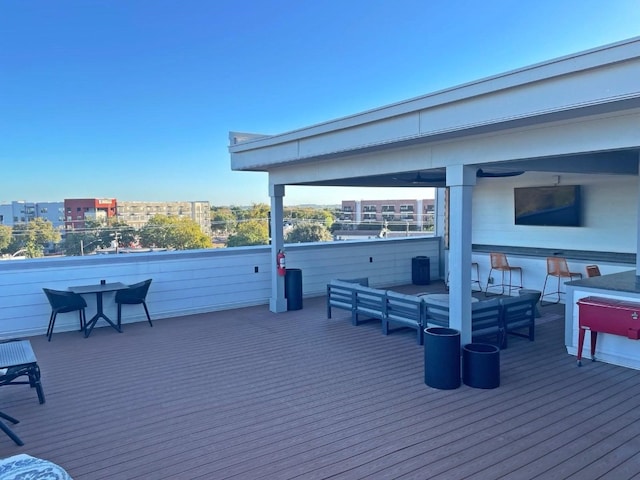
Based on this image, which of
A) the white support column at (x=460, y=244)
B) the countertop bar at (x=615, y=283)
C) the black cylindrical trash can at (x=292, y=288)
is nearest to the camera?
the white support column at (x=460, y=244)

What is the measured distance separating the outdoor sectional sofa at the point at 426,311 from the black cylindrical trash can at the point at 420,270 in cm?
390

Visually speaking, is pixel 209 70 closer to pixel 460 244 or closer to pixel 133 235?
pixel 133 235

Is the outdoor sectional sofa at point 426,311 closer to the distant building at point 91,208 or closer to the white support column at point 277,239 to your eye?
the white support column at point 277,239

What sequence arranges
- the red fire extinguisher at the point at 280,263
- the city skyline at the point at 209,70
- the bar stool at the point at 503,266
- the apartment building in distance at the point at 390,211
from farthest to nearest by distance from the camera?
the apartment building in distance at the point at 390,211 → the city skyline at the point at 209,70 → the bar stool at the point at 503,266 → the red fire extinguisher at the point at 280,263

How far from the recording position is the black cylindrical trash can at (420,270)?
36.3ft

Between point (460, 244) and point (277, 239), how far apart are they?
13.5 ft

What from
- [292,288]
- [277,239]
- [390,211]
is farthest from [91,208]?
[390,211]

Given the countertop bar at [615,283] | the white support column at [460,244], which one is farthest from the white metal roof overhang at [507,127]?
the countertop bar at [615,283]

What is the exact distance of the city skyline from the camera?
14.6m

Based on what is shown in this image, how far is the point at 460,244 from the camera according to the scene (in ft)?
16.7

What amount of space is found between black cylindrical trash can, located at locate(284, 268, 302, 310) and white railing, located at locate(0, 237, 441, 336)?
83 centimetres

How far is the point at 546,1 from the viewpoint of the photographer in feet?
39.8

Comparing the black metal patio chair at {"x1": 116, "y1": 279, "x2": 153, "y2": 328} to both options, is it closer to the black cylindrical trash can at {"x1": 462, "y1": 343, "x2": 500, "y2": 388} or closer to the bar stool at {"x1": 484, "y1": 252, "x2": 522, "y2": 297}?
the black cylindrical trash can at {"x1": 462, "y1": 343, "x2": 500, "y2": 388}

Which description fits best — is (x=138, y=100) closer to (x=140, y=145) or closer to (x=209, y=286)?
(x=140, y=145)
